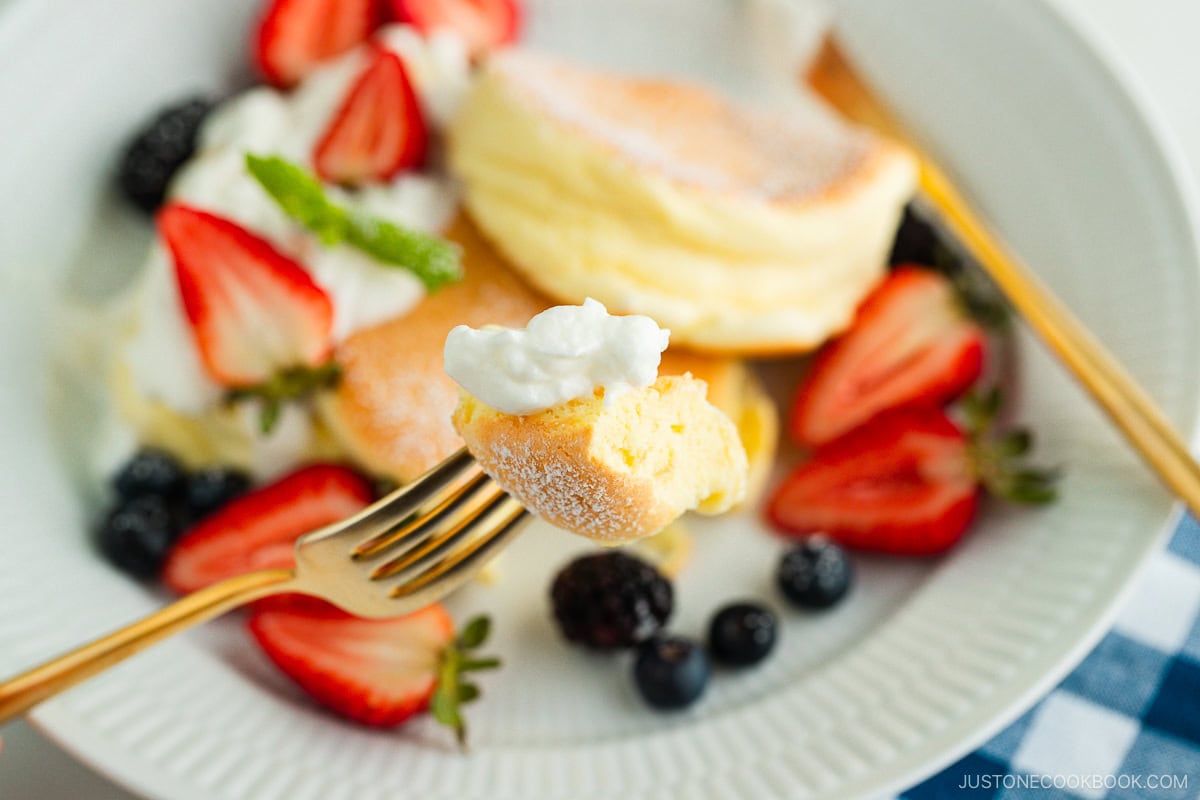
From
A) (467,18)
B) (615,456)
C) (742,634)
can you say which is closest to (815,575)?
(742,634)

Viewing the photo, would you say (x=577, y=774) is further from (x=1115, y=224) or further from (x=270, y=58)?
(x=270, y=58)

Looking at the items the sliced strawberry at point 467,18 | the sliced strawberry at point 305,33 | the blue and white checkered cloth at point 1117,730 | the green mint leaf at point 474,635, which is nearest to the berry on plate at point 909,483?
the blue and white checkered cloth at point 1117,730

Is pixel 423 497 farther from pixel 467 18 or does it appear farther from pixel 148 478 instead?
pixel 467 18

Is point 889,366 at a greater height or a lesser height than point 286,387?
lesser

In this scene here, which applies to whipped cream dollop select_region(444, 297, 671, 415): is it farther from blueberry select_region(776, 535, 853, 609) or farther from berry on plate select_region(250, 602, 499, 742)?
blueberry select_region(776, 535, 853, 609)

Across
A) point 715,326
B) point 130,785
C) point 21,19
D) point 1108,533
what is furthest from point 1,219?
point 1108,533
